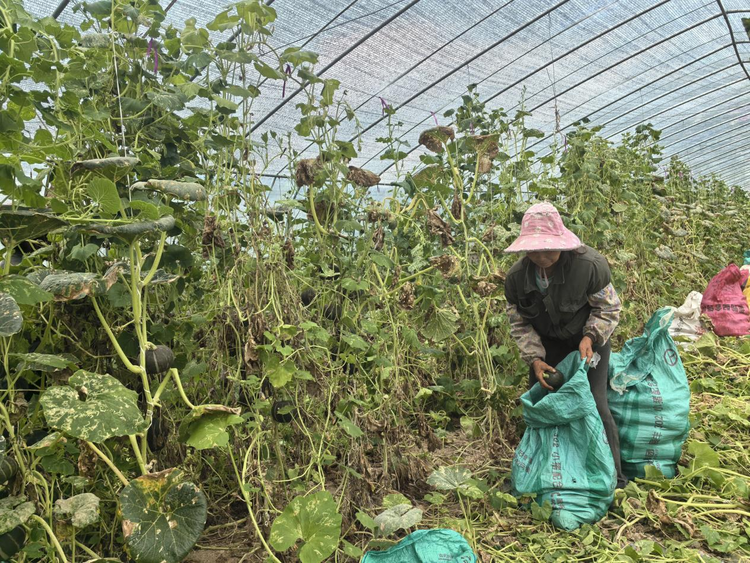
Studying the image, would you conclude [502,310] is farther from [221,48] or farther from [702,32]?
[702,32]

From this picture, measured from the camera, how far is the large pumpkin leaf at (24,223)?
134 cm

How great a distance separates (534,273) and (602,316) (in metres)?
0.31

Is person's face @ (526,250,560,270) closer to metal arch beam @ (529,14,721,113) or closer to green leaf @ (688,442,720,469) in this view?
green leaf @ (688,442,720,469)

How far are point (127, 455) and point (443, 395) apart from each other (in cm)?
169

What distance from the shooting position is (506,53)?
5973 mm

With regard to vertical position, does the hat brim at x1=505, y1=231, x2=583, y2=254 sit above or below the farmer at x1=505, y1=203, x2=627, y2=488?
above

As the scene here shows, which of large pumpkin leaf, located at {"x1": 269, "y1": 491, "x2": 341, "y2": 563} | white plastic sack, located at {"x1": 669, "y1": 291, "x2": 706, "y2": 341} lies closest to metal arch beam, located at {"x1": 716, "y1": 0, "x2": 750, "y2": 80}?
white plastic sack, located at {"x1": 669, "y1": 291, "x2": 706, "y2": 341}

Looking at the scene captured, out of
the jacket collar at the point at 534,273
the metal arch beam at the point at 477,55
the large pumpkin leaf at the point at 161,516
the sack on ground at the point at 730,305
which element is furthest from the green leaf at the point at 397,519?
the metal arch beam at the point at 477,55

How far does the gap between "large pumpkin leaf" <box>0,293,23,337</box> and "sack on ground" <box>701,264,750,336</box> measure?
423cm

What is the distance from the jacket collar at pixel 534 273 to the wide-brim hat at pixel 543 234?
0.26 ft

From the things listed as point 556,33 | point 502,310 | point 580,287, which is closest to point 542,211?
point 580,287

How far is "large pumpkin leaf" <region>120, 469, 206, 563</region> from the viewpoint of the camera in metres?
1.35

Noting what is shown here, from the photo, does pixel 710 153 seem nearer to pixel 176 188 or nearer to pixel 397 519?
pixel 397 519

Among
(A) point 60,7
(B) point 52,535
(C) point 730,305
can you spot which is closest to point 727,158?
(C) point 730,305
